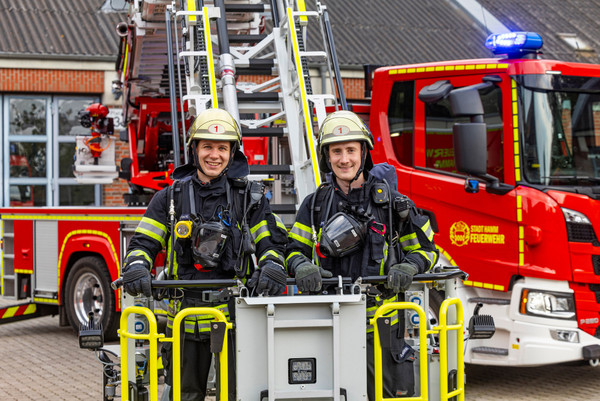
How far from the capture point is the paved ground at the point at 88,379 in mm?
7527

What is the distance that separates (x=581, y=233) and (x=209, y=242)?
138 inches

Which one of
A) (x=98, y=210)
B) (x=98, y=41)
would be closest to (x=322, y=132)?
(x=98, y=210)

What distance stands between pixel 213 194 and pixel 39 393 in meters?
3.74

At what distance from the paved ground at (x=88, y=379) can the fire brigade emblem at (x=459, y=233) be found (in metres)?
1.21

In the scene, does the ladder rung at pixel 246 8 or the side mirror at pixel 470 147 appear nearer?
the side mirror at pixel 470 147

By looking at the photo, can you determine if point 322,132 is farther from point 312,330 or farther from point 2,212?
point 2,212

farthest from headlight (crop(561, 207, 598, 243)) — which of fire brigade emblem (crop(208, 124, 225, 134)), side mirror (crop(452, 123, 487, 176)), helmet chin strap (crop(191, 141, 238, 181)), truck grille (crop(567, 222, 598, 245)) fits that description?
fire brigade emblem (crop(208, 124, 225, 134))

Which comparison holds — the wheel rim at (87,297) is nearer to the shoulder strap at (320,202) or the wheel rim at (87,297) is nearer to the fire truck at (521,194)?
the fire truck at (521,194)

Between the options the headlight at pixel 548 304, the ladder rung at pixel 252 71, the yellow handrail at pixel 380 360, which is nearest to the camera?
the yellow handrail at pixel 380 360

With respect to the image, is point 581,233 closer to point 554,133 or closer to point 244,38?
point 554,133

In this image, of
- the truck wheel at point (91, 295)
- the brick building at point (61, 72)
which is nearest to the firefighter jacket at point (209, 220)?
the truck wheel at point (91, 295)

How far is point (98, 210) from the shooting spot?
9.77 metres

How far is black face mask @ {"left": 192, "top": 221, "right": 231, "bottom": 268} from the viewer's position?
15.1 feet

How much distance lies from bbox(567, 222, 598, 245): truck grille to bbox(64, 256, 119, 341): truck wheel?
4810mm
